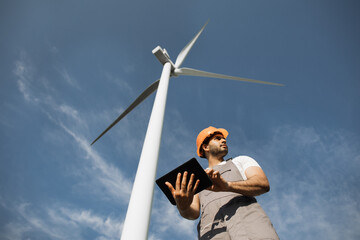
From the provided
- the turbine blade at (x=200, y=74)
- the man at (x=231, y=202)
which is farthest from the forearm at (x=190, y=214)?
the turbine blade at (x=200, y=74)

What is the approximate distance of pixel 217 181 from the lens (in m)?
3.38

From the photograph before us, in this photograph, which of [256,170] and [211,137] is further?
[211,137]

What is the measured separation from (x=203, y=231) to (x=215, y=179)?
1.40 m

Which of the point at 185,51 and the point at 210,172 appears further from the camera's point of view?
the point at 185,51

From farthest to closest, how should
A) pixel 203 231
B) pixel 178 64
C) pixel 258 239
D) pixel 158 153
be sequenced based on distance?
pixel 178 64, pixel 203 231, pixel 158 153, pixel 258 239

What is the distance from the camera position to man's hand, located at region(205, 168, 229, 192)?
10.9 ft

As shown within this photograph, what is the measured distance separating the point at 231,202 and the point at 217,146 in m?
2.18

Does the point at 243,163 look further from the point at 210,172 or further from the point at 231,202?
the point at 210,172

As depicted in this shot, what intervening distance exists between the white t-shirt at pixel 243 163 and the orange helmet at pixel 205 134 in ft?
5.04

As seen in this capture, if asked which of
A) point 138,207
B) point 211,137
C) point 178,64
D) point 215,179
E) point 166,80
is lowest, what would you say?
point 138,207

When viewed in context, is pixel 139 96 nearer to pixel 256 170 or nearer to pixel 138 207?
pixel 256 170

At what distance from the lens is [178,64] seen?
9.40 metres

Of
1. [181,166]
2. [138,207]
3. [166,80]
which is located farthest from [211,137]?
[138,207]

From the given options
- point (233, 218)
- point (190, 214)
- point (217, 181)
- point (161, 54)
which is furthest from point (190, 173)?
point (161, 54)
